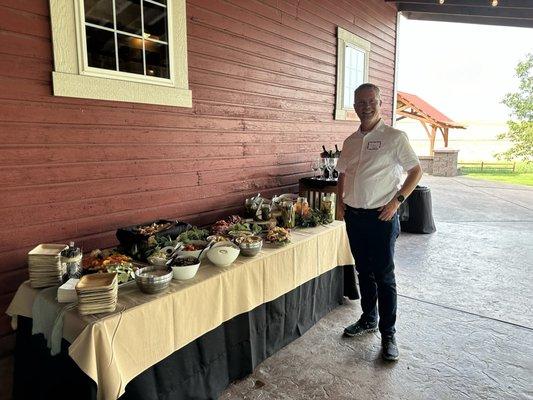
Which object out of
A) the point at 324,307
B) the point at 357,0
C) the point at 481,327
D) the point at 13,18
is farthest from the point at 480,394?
the point at 357,0

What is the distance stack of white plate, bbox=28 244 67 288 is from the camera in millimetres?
1885

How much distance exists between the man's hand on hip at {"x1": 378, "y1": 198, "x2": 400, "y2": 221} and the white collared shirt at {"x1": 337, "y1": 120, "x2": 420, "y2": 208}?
2.1 inches

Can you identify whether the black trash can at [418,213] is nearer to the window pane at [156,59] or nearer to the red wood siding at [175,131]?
the red wood siding at [175,131]

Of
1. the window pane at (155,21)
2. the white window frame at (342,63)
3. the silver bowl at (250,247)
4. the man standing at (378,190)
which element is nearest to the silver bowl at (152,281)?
the silver bowl at (250,247)

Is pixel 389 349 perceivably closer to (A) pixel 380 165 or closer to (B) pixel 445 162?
(A) pixel 380 165

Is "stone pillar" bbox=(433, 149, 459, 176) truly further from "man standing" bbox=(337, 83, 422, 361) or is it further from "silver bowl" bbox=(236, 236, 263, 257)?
"silver bowl" bbox=(236, 236, 263, 257)

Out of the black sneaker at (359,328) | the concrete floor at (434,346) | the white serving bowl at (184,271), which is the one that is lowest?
the concrete floor at (434,346)

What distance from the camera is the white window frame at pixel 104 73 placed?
7.29 feet

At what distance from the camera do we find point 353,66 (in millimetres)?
5625

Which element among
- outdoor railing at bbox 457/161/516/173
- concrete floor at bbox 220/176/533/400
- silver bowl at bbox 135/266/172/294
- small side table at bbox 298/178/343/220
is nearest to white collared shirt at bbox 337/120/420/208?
concrete floor at bbox 220/176/533/400

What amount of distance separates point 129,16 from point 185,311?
205 cm

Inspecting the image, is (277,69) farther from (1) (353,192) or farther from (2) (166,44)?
(1) (353,192)

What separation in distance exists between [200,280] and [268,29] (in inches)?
114

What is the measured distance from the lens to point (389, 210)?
242cm
